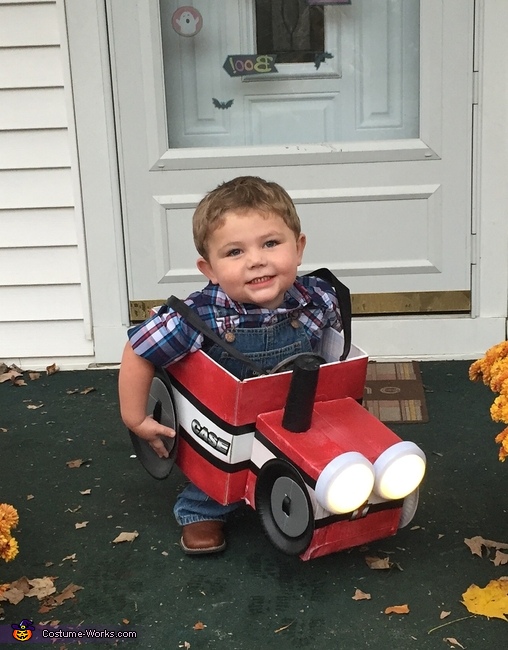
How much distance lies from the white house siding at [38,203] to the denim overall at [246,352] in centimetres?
160

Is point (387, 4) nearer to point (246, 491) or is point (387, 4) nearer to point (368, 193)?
point (368, 193)

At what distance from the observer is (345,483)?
1.81 metres

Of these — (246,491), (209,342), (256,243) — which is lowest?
(246,491)

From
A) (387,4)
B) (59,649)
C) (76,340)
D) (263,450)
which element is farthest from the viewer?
(76,340)

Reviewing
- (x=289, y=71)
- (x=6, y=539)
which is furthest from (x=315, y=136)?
(x=6, y=539)

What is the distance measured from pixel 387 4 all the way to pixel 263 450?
226cm

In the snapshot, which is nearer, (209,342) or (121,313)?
(209,342)

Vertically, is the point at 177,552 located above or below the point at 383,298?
below

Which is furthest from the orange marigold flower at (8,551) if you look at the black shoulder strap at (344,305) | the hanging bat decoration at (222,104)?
the hanging bat decoration at (222,104)

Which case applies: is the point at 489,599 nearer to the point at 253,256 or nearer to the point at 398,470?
the point at 398,470

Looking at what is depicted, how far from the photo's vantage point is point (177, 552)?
223 centimetres

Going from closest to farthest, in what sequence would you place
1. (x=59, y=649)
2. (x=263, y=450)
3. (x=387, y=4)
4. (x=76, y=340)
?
(x=59, y=649)
(x=263, y=450)
(x=387, y=4)
(x=76, y=340)

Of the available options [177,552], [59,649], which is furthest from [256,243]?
[59,649]

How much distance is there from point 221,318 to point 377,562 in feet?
2.47
